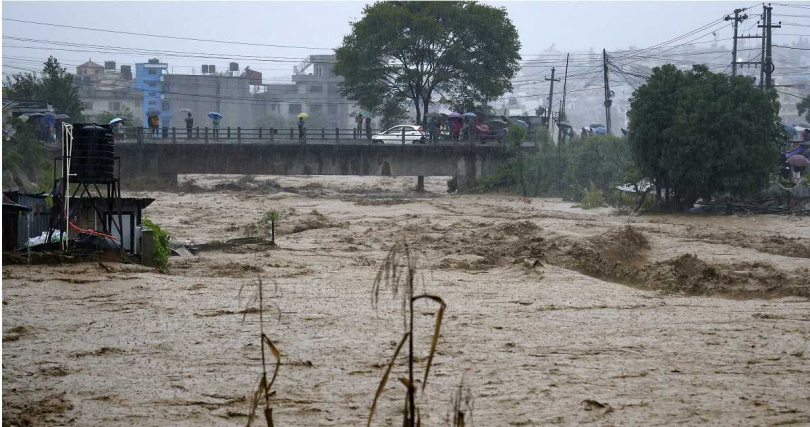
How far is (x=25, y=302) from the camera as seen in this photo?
46.8ft

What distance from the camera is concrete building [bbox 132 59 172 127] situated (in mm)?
88250

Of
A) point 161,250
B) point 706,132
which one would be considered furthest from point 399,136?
point 161,250

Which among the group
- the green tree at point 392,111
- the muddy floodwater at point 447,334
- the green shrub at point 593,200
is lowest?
the muddy floodwater at point 447,334

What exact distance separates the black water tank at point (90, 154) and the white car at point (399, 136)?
3130 centimetres

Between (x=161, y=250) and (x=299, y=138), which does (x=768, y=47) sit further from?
(x=161, y=250)

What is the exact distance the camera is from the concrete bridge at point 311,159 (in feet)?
157

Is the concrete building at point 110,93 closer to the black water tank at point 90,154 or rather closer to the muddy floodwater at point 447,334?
the muddy floodwater at point 447,334

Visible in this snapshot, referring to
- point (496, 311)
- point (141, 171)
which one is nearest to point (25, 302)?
point (496, 311)

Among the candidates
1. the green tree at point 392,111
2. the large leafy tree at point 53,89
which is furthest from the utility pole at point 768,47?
the large leafy tree at point 53,89

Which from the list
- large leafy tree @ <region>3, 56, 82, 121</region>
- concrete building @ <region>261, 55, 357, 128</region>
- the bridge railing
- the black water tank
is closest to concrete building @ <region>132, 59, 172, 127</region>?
concrete building @ <region>261, 55, 357, 128</region>

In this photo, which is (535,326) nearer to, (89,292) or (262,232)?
(89,292)

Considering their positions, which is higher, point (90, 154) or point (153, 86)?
point (153, 86)

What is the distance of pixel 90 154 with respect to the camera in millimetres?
17891

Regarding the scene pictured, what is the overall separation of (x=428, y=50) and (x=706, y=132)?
28710 millimetres
